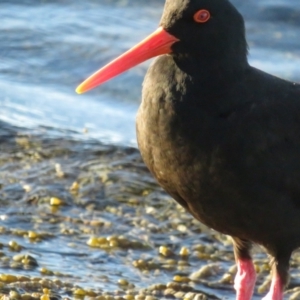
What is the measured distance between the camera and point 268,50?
12.3m

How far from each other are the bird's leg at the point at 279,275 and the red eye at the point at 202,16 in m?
1.59

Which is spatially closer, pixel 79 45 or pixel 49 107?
pixel 49 107

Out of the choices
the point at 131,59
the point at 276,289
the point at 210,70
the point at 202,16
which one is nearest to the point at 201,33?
the point at 202,16

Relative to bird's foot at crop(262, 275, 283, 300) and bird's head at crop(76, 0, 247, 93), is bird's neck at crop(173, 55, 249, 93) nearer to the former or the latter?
bird's head at crop(76, 0, 247, 93)

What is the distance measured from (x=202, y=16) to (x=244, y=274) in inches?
74.7

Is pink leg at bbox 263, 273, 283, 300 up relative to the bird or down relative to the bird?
down

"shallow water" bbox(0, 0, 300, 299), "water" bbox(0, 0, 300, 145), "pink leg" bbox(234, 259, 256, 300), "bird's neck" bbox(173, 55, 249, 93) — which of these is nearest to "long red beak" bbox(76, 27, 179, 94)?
"bird's neck" bbox(173, 55, 249, 93)

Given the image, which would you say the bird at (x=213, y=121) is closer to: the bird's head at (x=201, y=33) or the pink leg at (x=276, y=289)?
the bird's head at (x=201, y=33)

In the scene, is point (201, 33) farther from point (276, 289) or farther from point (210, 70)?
point (276, 289)

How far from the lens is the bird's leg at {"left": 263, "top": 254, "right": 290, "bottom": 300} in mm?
5931

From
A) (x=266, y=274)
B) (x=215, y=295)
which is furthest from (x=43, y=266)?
(x=266, y=274)

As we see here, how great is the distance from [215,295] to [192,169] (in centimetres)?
147

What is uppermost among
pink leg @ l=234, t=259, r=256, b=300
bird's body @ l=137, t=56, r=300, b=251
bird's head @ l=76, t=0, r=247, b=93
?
bird's head @ l=76, t=0, r=247, b=93

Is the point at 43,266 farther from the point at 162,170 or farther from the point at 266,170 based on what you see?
the point at 266,170
